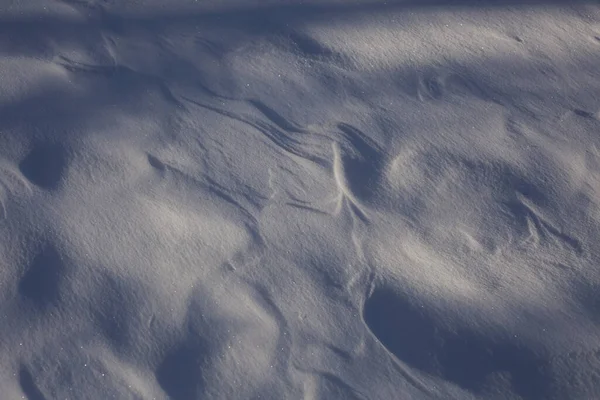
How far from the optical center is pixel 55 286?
175 cm

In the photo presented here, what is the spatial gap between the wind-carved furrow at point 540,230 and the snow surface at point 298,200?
0.01m

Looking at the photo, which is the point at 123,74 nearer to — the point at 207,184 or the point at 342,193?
the point at 207,184

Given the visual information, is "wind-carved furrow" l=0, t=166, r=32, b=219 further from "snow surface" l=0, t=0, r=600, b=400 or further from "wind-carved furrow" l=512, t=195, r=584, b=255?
"wind-carved furrow" l=512, t=195, r=584, b=255

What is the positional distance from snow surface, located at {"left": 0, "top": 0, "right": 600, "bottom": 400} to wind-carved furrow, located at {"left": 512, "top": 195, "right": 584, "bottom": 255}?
0.4 inches

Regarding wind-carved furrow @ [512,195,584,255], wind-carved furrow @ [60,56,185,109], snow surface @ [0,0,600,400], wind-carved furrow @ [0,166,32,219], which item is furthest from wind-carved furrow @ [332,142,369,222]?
wind-carved furrow @ [0,166,32,219]

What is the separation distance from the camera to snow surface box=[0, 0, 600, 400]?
170 centimetres

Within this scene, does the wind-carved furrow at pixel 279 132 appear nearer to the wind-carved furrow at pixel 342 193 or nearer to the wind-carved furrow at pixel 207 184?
the wind-carved furrow at pixel 342 193

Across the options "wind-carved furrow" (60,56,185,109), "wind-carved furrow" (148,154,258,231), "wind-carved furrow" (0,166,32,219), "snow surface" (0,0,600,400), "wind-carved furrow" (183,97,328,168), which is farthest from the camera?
"wind-carved furrow" (60,56,185,109)

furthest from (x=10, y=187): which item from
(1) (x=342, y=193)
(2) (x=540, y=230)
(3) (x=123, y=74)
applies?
(2) (x=540, y=230)

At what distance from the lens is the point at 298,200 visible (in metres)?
2.03

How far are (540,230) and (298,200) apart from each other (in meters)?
0.88

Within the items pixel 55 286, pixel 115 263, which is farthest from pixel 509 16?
pixel 55 286

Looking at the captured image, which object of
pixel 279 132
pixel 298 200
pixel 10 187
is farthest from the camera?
pixel 279 132

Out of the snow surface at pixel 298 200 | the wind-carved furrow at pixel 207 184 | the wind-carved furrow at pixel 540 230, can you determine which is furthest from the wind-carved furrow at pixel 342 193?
the wind-carved furrow at pixel 540 230
